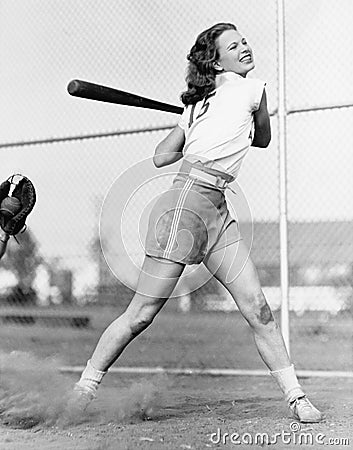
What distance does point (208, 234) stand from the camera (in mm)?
3012

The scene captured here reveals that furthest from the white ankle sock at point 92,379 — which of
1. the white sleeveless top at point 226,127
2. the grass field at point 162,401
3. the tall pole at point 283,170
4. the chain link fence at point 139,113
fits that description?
the chain link fence at point 139,113

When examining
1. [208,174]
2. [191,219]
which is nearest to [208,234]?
[191,219]

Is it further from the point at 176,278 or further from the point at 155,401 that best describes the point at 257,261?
the point at 176,278

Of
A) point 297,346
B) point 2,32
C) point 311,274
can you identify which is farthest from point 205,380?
point 297,346

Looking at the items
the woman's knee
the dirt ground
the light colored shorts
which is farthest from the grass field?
the light colored shorts

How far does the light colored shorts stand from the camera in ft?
9.72

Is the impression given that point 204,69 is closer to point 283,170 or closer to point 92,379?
point 92,379

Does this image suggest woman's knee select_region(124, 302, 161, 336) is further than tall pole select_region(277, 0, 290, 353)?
No

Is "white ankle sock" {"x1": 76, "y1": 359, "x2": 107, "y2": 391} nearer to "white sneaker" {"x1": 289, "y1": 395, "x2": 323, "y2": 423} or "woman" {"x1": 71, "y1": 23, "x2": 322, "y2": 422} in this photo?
"woman" {"x1": 71, "y1": 23, "x2": 322, "y2": 422}

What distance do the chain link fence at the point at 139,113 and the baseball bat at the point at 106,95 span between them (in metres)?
1.91

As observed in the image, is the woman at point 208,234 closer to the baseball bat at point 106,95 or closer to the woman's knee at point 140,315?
the woman's knee at point 140,315

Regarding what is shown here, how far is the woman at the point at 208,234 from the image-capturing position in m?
2.98

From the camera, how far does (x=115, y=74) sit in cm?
589

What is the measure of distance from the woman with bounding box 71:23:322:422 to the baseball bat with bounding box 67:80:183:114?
15cm
